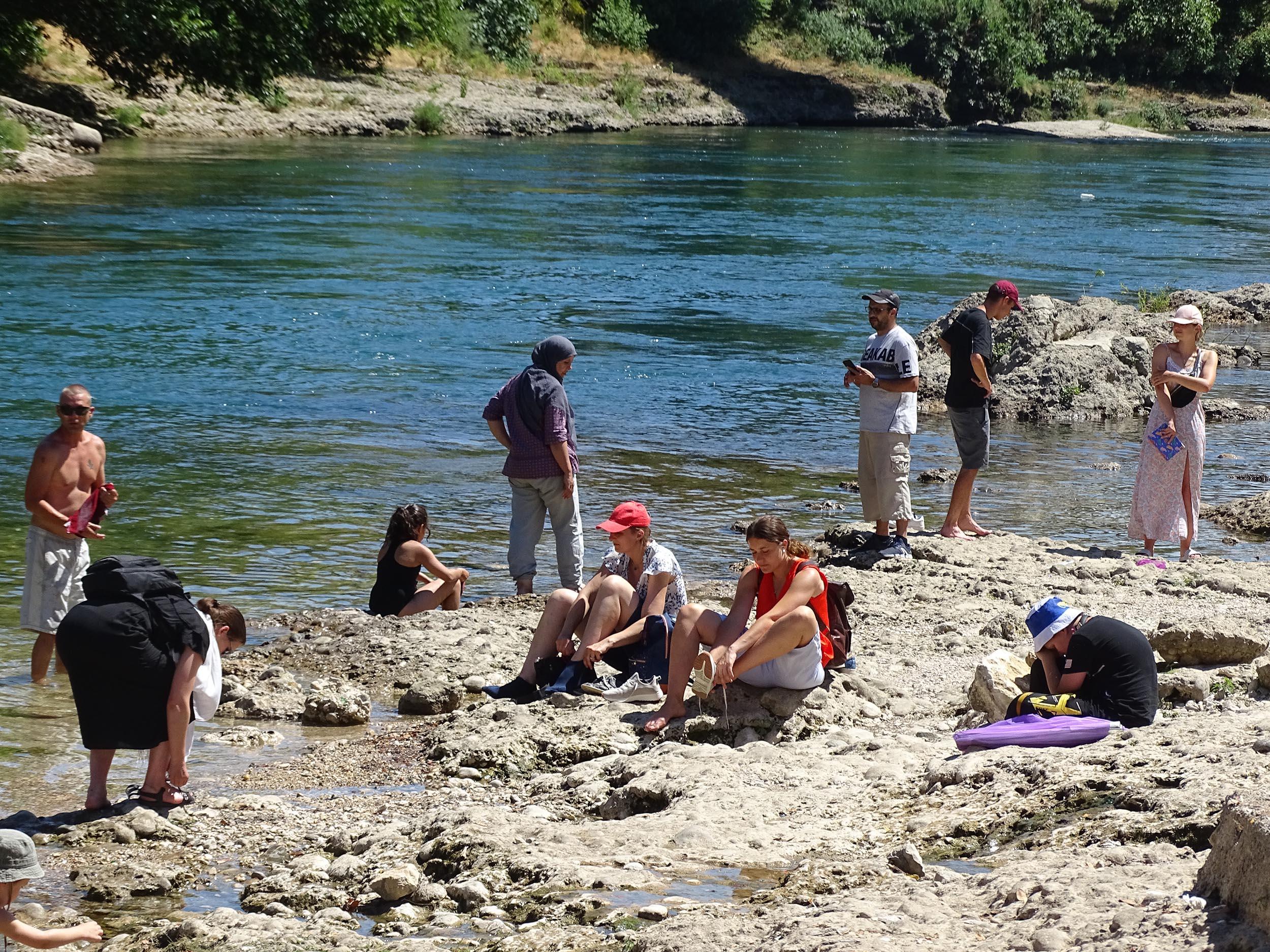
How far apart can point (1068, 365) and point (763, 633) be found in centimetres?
1159

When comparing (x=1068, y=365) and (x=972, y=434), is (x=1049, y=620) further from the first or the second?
(x=1068, y=365)

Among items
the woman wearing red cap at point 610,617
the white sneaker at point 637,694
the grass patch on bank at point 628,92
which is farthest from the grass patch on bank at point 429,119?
the white sneaker at point 637,694

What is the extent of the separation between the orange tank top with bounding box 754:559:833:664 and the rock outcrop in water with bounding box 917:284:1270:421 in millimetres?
10061

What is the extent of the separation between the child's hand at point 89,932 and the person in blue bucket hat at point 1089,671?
388cm

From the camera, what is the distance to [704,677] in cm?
753

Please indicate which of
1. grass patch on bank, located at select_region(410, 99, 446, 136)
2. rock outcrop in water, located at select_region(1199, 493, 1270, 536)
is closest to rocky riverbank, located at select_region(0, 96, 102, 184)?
grass patch on bank, located at select_region(410, 99, 446, 136)

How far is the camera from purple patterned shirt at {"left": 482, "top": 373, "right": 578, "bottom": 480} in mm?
10453

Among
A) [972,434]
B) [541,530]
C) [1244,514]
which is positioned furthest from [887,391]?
[1244,514]

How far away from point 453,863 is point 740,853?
1110 millimetres

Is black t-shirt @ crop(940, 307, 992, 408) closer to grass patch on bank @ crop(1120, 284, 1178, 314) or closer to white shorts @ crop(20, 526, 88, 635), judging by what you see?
white shorts @ crop(20, 526, 88, 635)

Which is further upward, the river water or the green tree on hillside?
the green tree on hillside

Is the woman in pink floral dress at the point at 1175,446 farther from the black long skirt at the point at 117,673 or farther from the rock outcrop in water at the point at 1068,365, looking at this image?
the black long skirt at the point at 117,673

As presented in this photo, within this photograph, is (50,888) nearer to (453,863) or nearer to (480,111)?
(453,863)

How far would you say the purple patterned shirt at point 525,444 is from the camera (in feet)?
34.3
